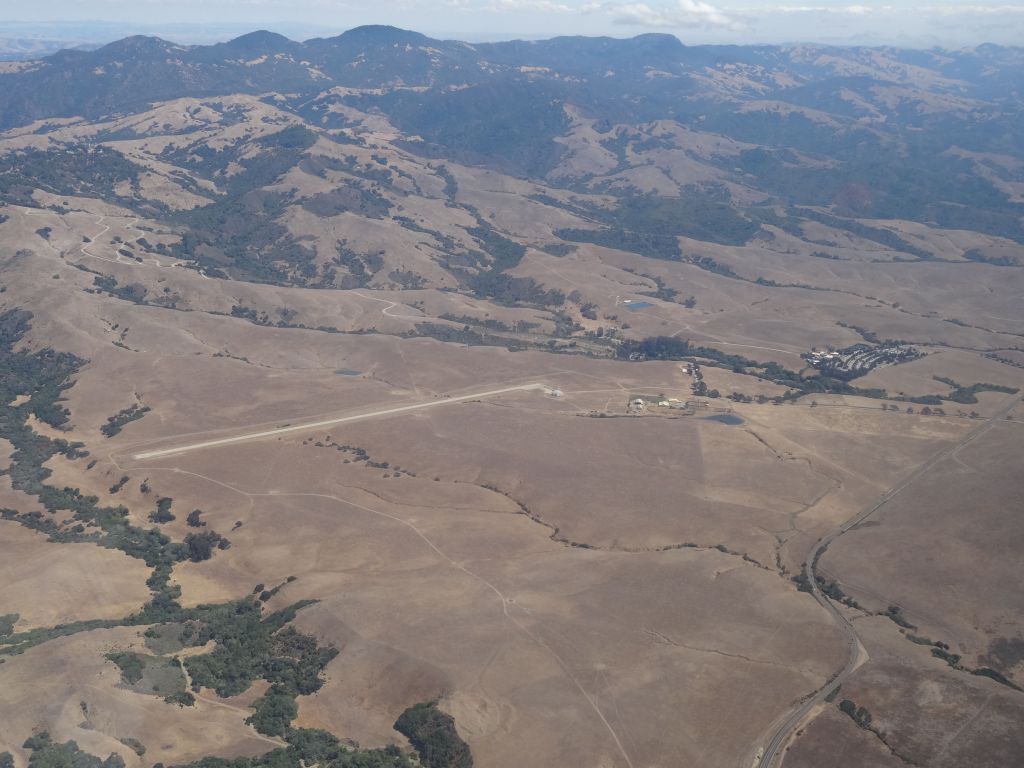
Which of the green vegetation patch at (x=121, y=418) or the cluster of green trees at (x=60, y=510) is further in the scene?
the green vegetation patch at (x=121, y=418)

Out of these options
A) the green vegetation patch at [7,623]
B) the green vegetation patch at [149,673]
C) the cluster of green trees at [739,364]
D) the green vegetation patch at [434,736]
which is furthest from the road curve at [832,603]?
the green vegetation patch at [7,623]

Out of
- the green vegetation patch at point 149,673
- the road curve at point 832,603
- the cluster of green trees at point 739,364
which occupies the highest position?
the green vegetation patch at point 149,673

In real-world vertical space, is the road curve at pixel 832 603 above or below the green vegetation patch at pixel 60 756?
below

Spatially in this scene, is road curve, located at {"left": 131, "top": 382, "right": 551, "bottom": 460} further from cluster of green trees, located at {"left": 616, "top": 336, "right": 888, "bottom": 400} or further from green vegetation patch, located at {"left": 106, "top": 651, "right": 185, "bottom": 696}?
green vegetation patch, located at {"left": 106, "top": 651, "right": 185, "bottom": 696}

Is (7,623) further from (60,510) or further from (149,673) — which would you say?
(60,510)

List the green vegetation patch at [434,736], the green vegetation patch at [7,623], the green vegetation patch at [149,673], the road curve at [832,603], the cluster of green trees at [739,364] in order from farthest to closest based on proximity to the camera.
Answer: the cluster of green trees at [739,364], the green vegetation patch at [7,623], the green vegetation patch at [149,673], the road curve at [832,603], the green vegetation patch at [434,736]

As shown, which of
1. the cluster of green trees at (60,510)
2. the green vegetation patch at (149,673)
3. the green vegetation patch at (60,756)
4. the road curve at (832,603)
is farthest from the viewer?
the cluster of green trees at (60,510)

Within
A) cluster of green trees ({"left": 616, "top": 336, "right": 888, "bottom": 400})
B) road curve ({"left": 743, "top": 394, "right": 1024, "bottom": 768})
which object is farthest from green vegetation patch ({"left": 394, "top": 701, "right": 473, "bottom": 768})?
cluster of green trees ({"left": 616, "top": 336, "right": 888, "bottom": 400})

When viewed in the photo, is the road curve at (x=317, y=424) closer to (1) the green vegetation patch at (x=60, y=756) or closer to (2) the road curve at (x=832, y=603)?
(2) the road curve at (x=832, y=603)
